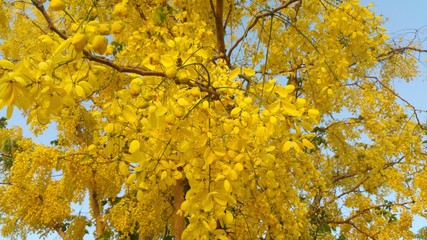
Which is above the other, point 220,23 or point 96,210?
point 96,210

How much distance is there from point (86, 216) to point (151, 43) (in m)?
5.96

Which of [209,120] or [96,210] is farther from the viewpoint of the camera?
[96,210]

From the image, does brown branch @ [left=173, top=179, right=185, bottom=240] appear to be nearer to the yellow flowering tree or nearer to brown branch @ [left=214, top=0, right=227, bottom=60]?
the yellow flowering tree

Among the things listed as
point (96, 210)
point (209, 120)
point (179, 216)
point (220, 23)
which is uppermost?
point (96, 210)

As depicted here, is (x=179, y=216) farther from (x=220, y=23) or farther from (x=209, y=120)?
(x=209, y=120)

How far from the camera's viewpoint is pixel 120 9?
72.4 inches

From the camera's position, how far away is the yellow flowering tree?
5.39 ft

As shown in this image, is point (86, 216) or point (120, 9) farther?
point (86, 216)

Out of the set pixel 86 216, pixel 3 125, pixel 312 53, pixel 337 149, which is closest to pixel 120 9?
pixel 312 53

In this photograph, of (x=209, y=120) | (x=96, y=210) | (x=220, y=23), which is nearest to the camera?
(x=209, y=120)

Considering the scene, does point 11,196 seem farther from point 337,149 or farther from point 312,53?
point 312,53

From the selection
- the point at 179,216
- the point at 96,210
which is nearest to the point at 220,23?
the point at 179,216

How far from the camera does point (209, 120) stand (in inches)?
73.8

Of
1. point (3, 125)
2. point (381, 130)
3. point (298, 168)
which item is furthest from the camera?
point (3, 125)
